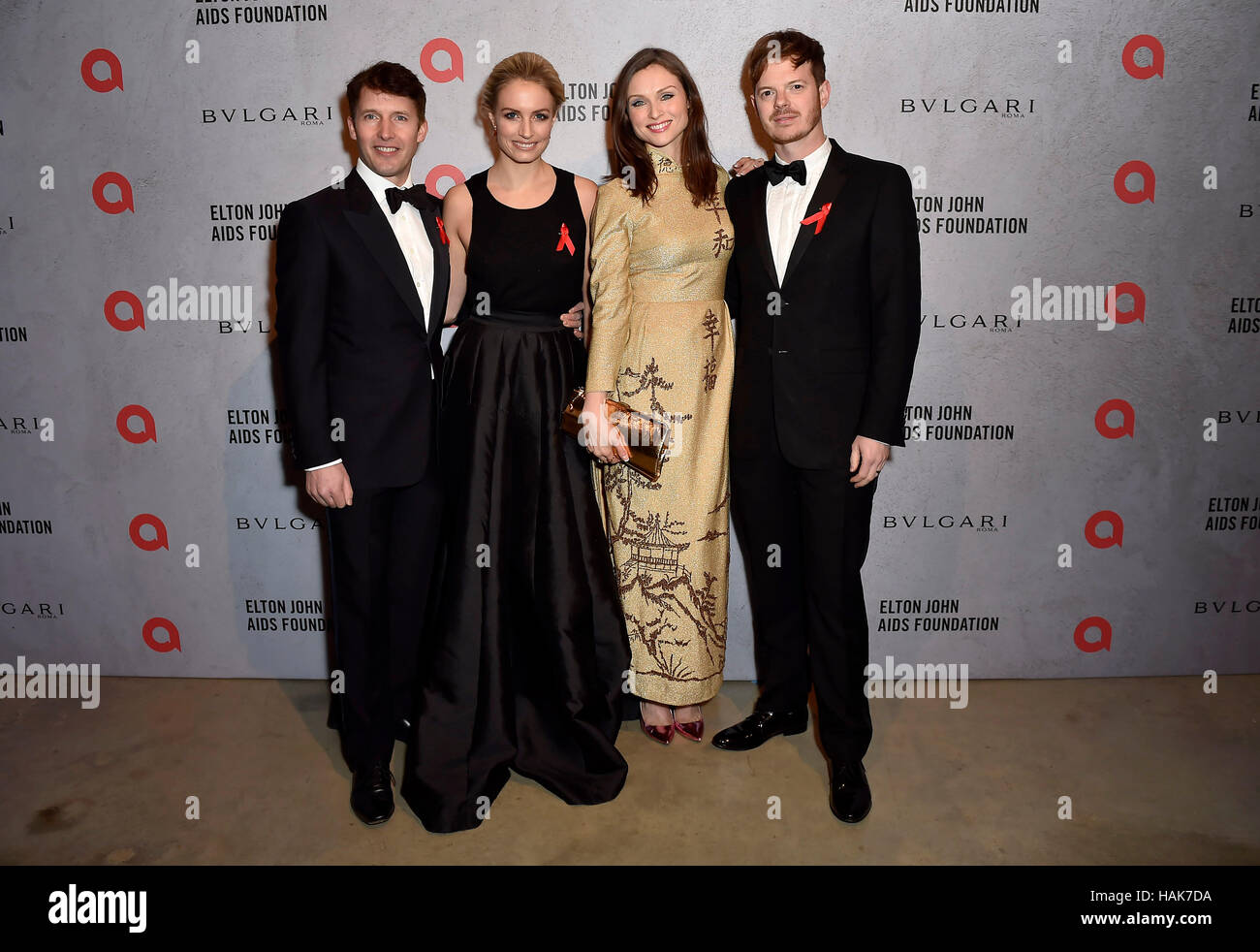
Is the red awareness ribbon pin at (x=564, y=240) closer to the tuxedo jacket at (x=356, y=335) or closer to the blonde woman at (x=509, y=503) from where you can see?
the blonde woman at (x=509, y=503)

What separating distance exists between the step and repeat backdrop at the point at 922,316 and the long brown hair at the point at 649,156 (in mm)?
558

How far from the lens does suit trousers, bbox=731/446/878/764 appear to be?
8.09 ft

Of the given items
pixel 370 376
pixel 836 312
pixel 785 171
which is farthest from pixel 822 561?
pixel 370 376

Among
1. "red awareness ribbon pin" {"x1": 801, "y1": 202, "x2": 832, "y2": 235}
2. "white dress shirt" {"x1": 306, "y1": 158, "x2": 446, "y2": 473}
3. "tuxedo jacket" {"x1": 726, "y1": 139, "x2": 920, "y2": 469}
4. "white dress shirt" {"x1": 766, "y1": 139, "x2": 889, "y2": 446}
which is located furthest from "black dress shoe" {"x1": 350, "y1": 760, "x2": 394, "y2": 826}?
"red awareness ribbon pin" {"x1": 801, "y1": 202, "x2": 832, "y2": 235}

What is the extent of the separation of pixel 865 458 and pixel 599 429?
0.74 metres

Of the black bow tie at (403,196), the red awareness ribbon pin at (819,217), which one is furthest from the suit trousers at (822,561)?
the black bow tie at (403,196)

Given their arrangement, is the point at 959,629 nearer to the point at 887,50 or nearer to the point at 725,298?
the point at 725,298

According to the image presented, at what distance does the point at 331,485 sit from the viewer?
234cm

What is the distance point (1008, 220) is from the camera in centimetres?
301

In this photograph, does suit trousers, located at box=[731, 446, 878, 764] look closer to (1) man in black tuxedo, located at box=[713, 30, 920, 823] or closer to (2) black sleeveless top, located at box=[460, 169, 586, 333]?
(1) man in black tuxedo, located at box=[713, 30, 920, 823]

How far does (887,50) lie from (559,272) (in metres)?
1.43

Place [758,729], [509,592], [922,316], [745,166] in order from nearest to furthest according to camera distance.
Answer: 1. [509,592]
2. [745,166]
3. [758,729]
4. [922,316]

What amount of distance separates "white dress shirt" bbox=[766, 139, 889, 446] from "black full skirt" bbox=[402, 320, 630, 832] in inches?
25.9

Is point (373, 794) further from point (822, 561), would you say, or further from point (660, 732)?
point (822, 561)
